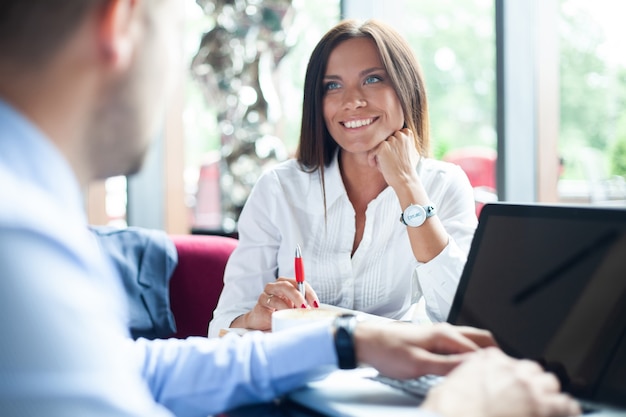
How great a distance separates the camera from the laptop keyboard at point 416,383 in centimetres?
95

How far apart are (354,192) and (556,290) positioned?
103cm

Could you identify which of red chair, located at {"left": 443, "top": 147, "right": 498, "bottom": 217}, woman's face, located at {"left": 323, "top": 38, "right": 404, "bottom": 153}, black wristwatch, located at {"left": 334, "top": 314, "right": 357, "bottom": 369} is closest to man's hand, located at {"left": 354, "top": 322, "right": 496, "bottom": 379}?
black wristwatch, located at {"left": 334, "top": 314, "right": 357, "bottom": 369}

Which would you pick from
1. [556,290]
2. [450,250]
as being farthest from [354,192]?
[556,290]

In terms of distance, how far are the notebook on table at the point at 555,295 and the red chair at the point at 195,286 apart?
107 cm

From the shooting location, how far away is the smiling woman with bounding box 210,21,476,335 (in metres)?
1.83

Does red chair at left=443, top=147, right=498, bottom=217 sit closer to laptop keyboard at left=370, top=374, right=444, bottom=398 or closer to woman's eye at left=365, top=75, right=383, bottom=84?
woman's eye at left=365, top=75, right=383, bottom=84

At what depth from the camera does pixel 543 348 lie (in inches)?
40.1

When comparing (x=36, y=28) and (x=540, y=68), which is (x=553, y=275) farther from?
(x=540, y=68)

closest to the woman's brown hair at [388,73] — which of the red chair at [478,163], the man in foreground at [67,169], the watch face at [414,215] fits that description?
the watch face at [414,215]

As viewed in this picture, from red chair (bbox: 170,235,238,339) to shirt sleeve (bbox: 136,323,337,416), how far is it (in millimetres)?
1067

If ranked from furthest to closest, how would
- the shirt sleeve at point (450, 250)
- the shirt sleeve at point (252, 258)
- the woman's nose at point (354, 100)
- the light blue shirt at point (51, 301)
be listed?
the woman's nose at point (354, 100) → the shirt sleeve at point (252, 258) → the shirt sleeve at point (450, 250) → the light blue shirt at point (51, 301)

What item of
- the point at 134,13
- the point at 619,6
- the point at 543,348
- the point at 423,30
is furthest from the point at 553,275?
the point at 423,30

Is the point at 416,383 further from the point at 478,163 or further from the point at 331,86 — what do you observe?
the point at 478,163

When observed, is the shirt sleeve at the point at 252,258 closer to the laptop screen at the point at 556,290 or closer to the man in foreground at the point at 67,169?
the laptop screen at the point at 556,290
